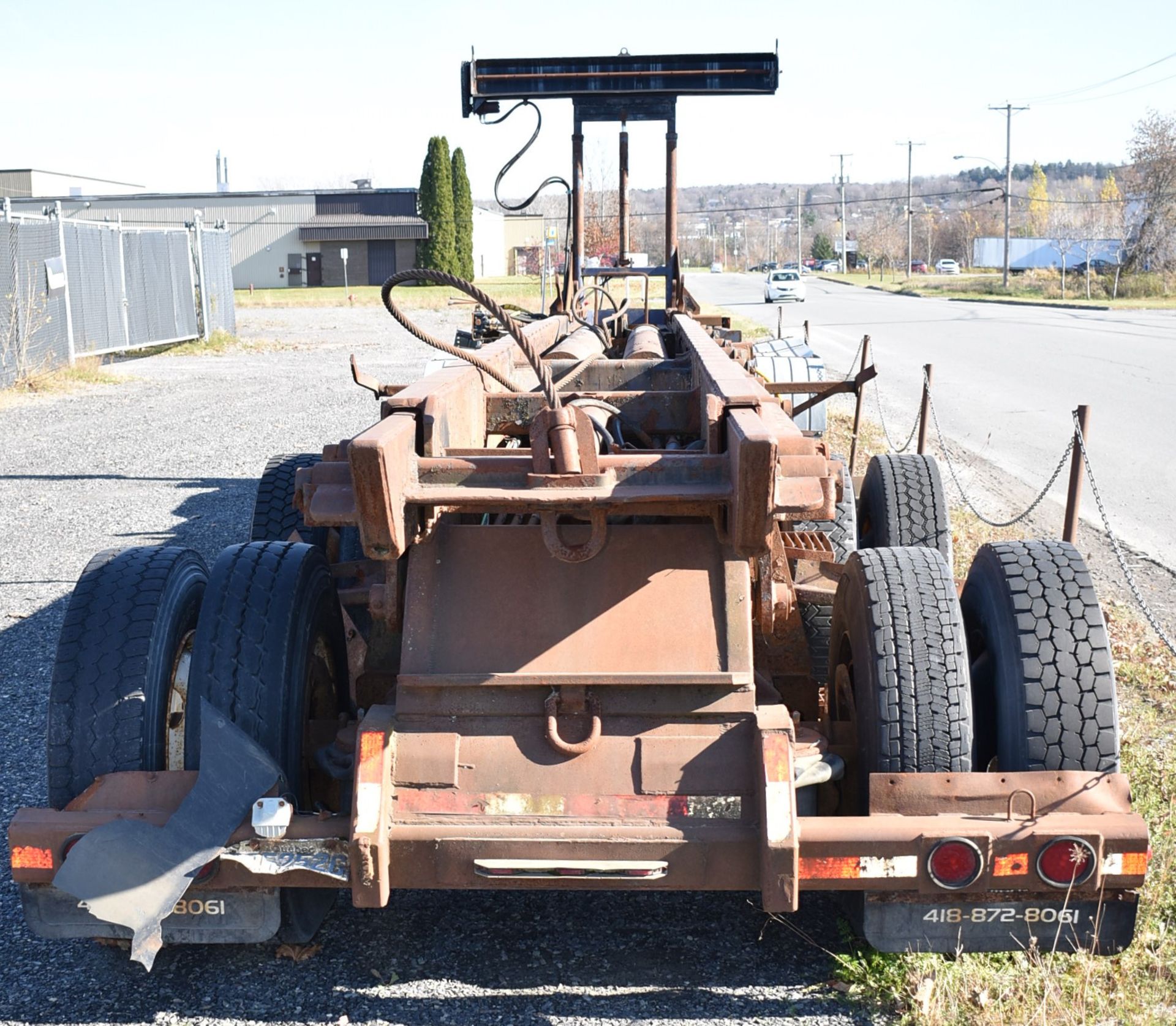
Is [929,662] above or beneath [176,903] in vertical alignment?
above

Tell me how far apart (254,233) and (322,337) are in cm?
4596

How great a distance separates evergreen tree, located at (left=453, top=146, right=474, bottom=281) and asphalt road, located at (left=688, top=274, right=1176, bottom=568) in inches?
1210

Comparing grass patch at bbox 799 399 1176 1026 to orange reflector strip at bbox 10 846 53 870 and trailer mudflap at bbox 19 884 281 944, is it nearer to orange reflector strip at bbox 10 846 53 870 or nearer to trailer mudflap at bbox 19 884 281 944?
trailer mudflap at bbox 19 884 281 944

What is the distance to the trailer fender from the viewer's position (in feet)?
10.4

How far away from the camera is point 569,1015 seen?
3404mm

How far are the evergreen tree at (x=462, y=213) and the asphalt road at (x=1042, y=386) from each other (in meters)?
30.7

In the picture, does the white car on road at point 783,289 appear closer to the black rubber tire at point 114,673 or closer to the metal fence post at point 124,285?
the metal fence post at point 124,285

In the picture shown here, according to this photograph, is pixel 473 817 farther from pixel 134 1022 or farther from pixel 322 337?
pixel 322 337

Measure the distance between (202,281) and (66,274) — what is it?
733 centimetres

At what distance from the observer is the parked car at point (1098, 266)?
190ft

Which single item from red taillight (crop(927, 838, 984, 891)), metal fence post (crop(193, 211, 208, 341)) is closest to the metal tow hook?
red taillight (crop(927, 838, 984, 891))

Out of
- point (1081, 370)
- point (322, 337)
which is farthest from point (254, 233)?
point (1081, 370)

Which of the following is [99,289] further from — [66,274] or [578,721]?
[578,721]

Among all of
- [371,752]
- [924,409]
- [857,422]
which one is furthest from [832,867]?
[857,422]
